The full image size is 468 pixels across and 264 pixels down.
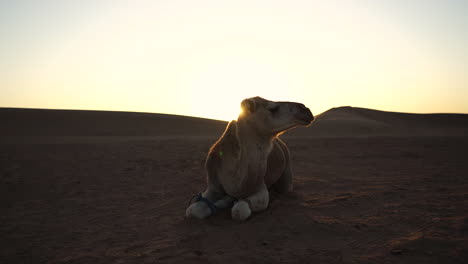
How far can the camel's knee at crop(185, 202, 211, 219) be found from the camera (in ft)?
12.9

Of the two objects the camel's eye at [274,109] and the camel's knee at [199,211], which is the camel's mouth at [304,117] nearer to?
the camel's eye at [274,109]

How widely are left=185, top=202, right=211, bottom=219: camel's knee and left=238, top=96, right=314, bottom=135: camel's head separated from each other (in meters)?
1.17

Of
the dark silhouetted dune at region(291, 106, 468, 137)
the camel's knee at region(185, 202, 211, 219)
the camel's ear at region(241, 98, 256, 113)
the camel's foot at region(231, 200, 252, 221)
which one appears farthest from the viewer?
the dark silhouetted dune at region(291, 106, 468, 137)

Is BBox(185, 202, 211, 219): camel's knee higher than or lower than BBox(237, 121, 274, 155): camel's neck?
lower

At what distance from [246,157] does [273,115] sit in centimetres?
57

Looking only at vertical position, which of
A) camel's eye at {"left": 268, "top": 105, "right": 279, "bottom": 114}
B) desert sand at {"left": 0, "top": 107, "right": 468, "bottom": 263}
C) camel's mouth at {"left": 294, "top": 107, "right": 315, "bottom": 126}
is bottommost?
desert sand at {"left": 0, "top": 107, "right": 468, "bottom": 263}

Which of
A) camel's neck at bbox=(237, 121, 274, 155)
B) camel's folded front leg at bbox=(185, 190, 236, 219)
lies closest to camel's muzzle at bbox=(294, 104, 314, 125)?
camel's neck at bbox=(237, 121, 274, 155)

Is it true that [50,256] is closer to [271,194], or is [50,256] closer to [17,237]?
[17,237]

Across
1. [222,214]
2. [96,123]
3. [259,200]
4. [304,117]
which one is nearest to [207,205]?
[222,214]

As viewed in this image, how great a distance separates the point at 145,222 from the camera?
4145 mm

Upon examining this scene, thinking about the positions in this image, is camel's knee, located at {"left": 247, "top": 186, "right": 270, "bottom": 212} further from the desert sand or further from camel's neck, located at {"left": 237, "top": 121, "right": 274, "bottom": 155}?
camel's neck, located at {"left": 237, "top": 121, "right": 274, "bottom": 155}

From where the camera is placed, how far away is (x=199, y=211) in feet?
12.9

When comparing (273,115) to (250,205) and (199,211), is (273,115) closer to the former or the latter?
(250,205)

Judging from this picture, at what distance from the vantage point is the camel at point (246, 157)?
11.8 ft
